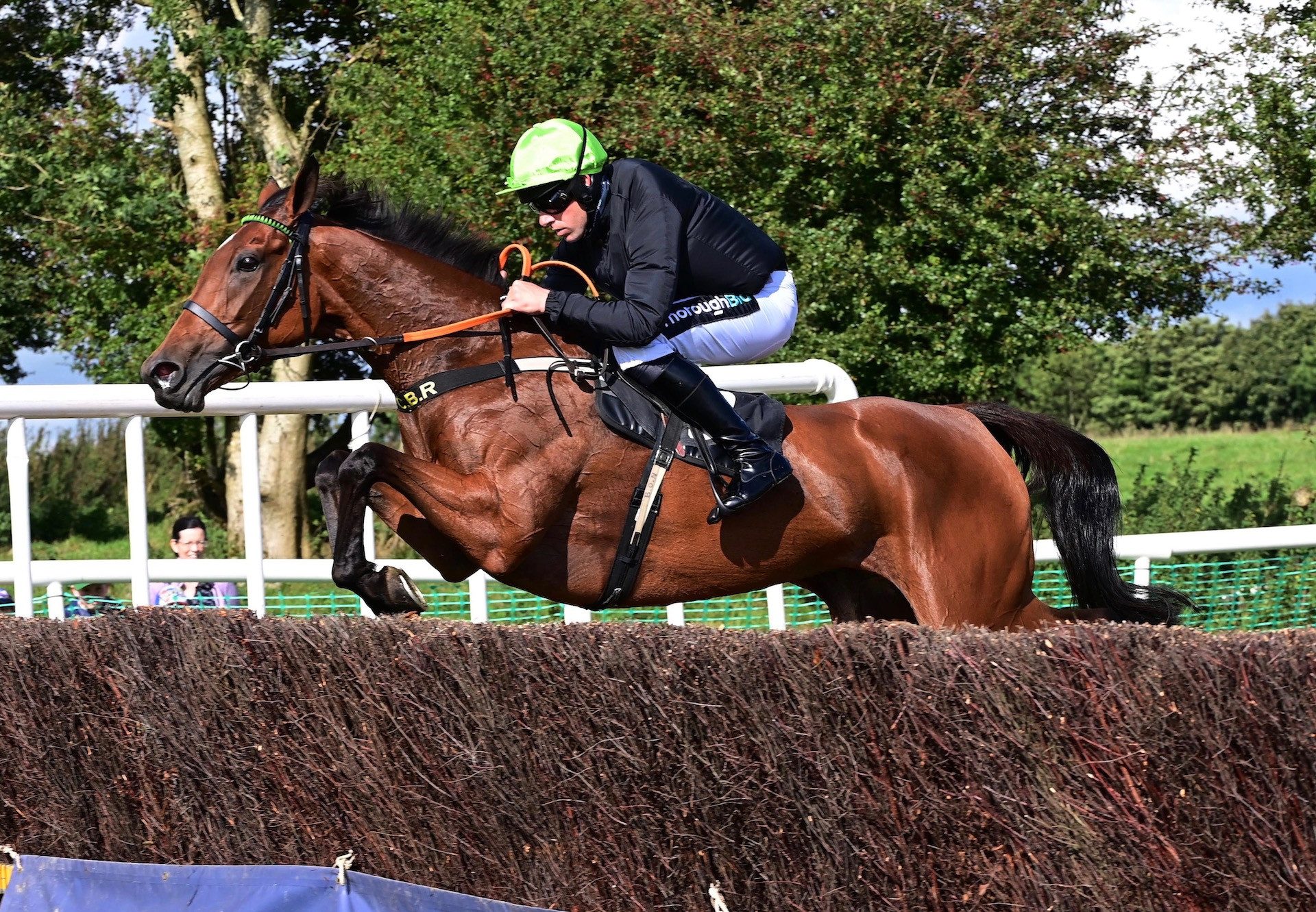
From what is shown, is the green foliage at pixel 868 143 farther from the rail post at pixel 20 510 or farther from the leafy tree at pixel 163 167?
the rail post at pixel 20 510

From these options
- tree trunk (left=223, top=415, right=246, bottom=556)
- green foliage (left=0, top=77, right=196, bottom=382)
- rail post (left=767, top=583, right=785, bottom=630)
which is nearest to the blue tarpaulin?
rail post (left=767, top=583, right=785, bottom=630)

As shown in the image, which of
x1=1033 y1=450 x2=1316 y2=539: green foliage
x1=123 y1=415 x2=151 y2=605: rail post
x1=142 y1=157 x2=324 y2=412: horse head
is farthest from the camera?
x1=1033 y1=450 x2=1316 y2=539: green foliage

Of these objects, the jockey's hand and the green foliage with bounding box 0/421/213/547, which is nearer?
the jockey's hand

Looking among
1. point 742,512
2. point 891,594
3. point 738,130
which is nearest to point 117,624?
point 742,512

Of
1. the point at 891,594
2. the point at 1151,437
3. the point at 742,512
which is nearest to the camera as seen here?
the point at 742,512

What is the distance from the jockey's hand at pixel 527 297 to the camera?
3992 mm

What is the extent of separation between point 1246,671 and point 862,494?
1928 millimetres

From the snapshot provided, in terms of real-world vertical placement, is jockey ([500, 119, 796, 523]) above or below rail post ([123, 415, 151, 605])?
above

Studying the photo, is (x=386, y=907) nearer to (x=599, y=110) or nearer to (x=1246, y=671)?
(x=1246, y=671)

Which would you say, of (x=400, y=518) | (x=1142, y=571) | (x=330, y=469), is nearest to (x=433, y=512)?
(x=400, y=518)

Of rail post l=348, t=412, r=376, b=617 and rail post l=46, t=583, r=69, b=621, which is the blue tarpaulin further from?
rail post l=46, t=583, r=69, b=621

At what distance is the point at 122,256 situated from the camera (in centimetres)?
1293

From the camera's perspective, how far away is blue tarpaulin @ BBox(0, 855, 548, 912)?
312 centimetres

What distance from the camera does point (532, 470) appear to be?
3.91m
